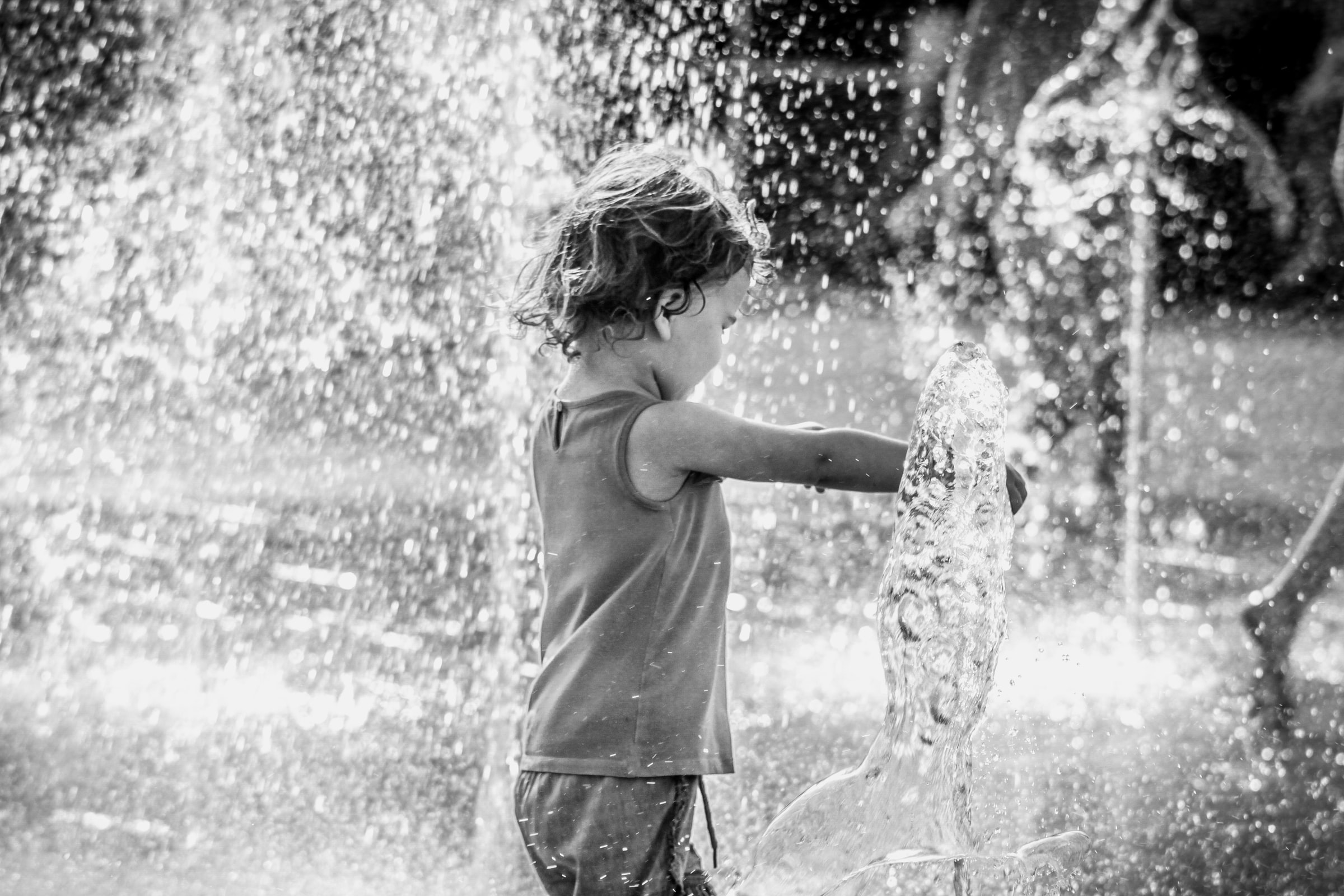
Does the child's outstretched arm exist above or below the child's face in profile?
below

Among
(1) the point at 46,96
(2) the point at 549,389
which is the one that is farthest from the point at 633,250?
(1) the point at 46,96

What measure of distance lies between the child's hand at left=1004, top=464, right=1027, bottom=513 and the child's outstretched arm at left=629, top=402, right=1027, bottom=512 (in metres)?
0.13

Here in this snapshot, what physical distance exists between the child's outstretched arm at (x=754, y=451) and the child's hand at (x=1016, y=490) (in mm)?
133

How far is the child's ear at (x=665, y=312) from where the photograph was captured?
154cm

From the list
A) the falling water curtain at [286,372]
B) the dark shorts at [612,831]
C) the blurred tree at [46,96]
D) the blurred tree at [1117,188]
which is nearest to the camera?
the dark shorts at [612,831]

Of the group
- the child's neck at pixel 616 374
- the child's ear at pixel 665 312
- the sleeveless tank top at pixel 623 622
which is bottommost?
the sleeveless tank top at pixel 623 622

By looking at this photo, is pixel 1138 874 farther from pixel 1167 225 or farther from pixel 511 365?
pixel 1167 225

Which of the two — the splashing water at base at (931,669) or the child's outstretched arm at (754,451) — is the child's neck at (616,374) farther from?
the splashing water at base at (931,669)

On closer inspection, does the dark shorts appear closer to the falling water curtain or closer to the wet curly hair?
the wet curly hair

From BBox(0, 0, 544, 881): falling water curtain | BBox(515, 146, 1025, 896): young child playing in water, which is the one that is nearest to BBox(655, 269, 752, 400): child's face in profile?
BBox(515, 146, 1025, 896): young child playing in water

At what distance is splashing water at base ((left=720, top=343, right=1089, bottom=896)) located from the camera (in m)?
1.47

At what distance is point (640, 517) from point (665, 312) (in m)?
0.22

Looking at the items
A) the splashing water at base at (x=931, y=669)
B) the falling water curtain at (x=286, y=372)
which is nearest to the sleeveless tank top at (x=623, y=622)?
the splashing water at base at (x=931, y=669)

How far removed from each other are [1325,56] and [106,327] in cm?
785
